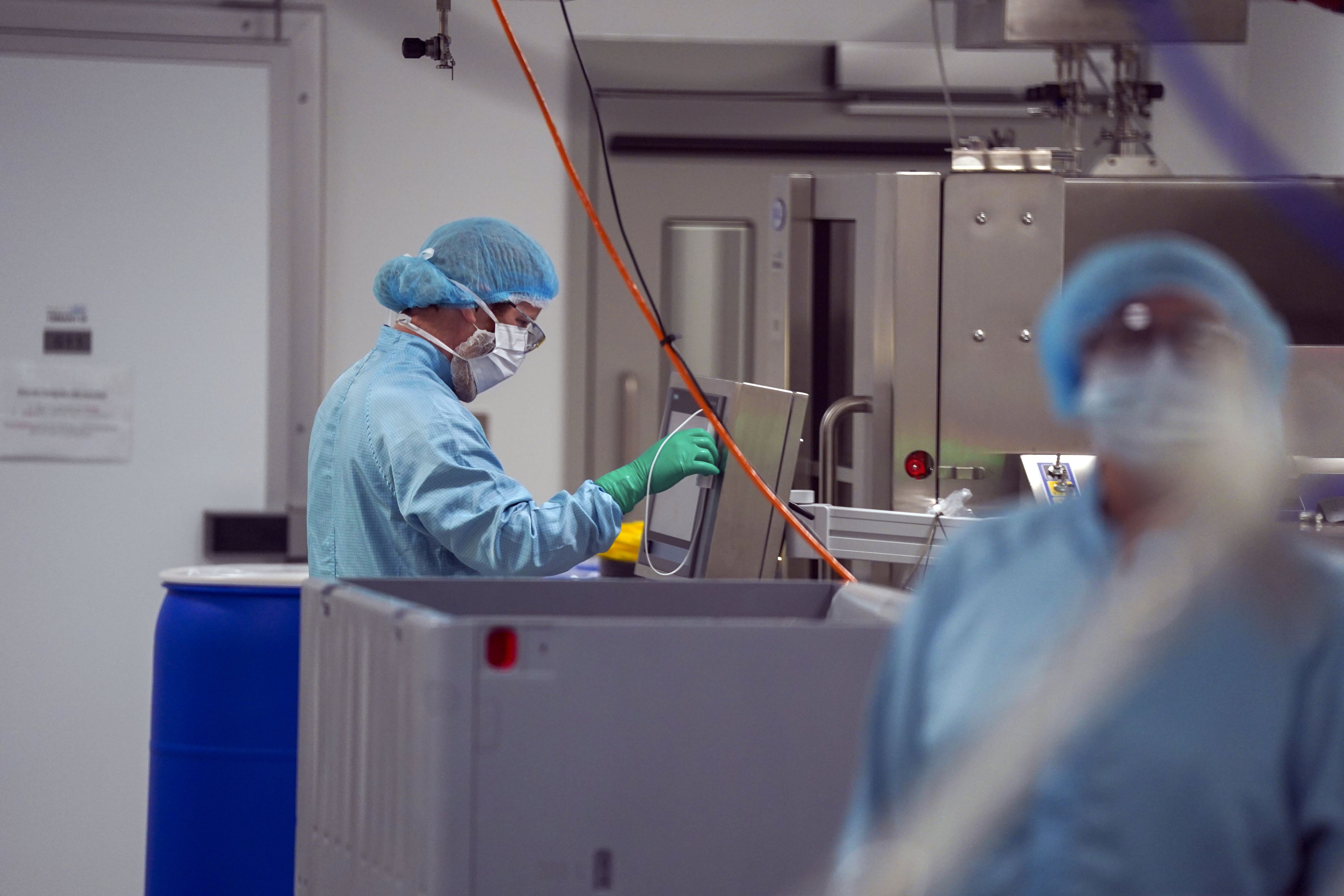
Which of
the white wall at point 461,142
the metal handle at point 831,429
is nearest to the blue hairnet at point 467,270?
the metal handle at point 831,429

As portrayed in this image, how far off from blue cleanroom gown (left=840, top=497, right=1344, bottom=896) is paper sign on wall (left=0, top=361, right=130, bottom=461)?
278 centimetres

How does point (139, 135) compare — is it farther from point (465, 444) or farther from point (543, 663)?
point (543, 663)

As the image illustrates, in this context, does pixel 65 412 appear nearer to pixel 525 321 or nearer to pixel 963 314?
pixel 525 321

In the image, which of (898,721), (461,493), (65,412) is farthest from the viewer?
(65,412)

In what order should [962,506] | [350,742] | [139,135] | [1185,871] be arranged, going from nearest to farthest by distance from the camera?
[1185,871], [350,742], [962,506], [139,135]

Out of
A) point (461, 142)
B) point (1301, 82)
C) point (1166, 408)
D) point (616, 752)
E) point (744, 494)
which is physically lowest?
point (616, 752)

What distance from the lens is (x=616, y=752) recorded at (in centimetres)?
94

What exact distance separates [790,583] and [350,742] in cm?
40

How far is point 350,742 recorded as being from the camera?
3.51 ft

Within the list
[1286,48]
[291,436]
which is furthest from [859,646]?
[1286,48]

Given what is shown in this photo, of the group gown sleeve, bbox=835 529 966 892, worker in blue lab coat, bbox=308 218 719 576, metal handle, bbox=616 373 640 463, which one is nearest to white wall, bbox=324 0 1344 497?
metal handle, bbox=616 373 640 463

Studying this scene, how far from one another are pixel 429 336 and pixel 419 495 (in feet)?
1.04

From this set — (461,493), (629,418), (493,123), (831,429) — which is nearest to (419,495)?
(461,493)

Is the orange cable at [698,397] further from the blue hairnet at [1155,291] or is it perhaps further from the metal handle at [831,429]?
the blue hairnet at [1155,291]
